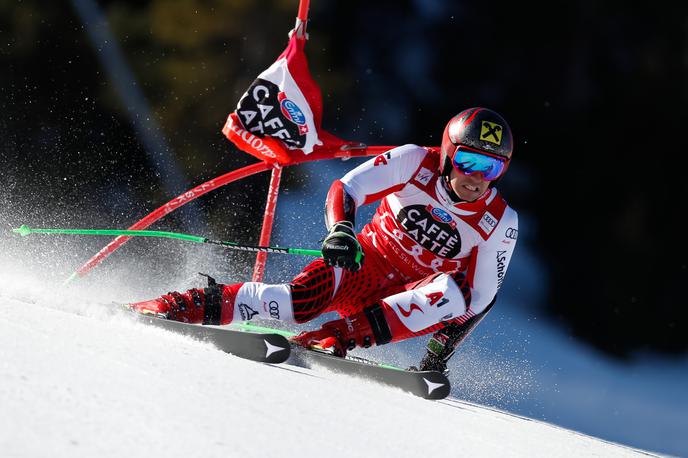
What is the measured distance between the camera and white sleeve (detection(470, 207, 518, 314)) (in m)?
3.29

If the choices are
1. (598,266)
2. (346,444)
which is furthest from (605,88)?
(346,444)

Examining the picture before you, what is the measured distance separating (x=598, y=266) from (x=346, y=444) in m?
4.17

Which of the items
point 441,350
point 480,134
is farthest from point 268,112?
point 441,350

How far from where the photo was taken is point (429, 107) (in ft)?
18.7

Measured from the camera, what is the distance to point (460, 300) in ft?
10.4

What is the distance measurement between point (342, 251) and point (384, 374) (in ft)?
1.50

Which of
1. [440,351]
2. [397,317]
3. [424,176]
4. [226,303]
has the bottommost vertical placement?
[440,351]

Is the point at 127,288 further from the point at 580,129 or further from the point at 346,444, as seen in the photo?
the point at 346,444

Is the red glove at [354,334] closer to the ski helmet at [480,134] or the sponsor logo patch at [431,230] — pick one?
the sponsor logo patch at [431,230]

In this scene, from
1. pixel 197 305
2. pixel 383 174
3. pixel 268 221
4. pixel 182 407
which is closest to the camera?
pixel 182 407

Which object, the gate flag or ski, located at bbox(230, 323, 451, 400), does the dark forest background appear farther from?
ski, located at bbox(230, 323, 451, 400)

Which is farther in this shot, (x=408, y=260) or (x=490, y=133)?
(x=408, y=260)

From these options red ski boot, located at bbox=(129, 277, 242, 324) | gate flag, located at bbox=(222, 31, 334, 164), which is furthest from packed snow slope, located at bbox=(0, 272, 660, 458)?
gate flag, located at bbox=(222, 31, 334, 164)

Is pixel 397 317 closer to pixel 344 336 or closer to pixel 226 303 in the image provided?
pixel 344 336
